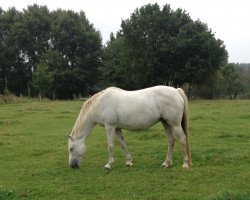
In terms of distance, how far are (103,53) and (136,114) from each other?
162 ft

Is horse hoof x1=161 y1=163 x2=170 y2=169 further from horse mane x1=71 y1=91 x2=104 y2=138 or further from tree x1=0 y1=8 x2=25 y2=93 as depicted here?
tree x1=0 y1=8 x2=25 y2=93

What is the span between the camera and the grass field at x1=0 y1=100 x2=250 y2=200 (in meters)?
7.93

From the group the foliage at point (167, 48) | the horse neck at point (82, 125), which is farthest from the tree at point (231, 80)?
the horse neck at point (82, 125)

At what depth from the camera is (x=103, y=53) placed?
58562 millimetres

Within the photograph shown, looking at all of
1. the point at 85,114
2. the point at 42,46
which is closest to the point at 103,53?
the point at 42,46

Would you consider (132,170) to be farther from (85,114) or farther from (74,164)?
(85,114)

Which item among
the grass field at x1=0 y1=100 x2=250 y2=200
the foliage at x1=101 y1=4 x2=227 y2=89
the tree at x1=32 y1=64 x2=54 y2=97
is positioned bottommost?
the grass field at x1=0 y1=100 x2=250 y2=200

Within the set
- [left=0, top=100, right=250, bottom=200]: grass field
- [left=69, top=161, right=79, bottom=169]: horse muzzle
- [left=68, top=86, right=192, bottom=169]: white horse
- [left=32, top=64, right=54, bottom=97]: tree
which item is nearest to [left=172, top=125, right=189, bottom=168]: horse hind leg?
[left=68, top=86, right=192, bottom=169]: white horse

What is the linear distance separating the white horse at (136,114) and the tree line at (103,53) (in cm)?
3127

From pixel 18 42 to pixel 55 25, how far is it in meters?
6.10

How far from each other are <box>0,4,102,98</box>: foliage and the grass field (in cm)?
4172

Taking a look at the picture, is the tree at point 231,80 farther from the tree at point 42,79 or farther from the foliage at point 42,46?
the tree at point 42,79

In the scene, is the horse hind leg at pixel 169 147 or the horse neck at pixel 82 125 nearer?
the horse hind leg at pixel 169 147

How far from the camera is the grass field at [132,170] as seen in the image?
7930 mm
